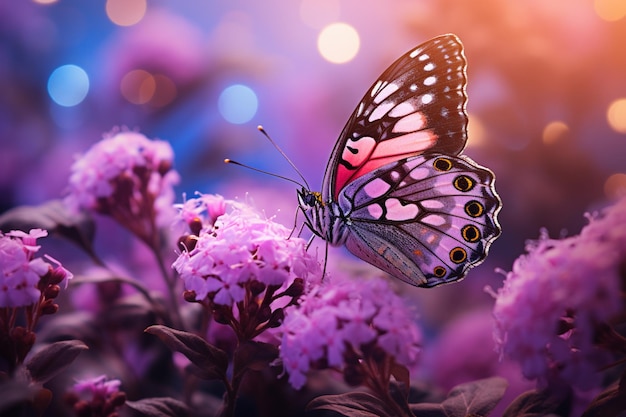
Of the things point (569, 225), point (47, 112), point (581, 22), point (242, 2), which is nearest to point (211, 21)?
point (242, 2)

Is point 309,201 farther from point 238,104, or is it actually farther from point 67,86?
point 67,86

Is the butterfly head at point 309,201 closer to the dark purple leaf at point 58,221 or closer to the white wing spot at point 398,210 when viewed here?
the white wing spot at point 398,210

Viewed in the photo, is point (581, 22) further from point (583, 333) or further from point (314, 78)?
point (583, 333)

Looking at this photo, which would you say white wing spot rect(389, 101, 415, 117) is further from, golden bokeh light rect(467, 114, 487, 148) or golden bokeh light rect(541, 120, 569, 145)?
golden bokeh light rect(541, 120, 569, 145)

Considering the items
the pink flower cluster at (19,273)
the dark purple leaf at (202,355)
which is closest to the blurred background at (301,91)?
the dark purple leaf at (202,355)

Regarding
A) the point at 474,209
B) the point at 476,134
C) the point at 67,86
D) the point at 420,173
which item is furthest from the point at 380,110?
the point at 67,86
